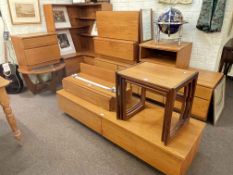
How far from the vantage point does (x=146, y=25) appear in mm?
2566

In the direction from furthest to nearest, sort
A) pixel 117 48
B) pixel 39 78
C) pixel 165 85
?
pixel 39 78
pixel 117 48
pixel 165 85

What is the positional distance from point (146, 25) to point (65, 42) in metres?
1.72

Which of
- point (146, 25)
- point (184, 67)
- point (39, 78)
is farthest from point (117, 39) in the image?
point (39, 78)

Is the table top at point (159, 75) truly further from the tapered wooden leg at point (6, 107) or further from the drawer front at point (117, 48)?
the tapered wooden leg at point (6, 107)

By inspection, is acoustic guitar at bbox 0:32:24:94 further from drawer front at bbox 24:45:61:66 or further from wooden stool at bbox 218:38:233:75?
wooden stool at bbox 218:38:233:75

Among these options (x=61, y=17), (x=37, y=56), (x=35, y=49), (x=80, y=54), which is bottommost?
(x=80, y=54)

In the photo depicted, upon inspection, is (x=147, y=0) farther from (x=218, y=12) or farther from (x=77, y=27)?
(x=77, y=27)

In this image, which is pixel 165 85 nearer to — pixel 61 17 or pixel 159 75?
pixel 159 75

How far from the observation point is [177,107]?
227 centimetres

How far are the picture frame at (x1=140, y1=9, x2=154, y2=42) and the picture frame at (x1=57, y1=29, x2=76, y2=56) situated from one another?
1.65 m

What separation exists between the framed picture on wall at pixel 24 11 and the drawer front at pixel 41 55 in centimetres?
63

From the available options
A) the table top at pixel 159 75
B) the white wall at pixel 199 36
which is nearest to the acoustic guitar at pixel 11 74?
the white wall at pixel 199 36

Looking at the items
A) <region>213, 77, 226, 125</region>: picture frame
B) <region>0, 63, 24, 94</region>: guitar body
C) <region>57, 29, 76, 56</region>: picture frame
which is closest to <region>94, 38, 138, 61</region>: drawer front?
<region>57, 29, 76, 56</region>: picture frame

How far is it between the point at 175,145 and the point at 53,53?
242 cm
